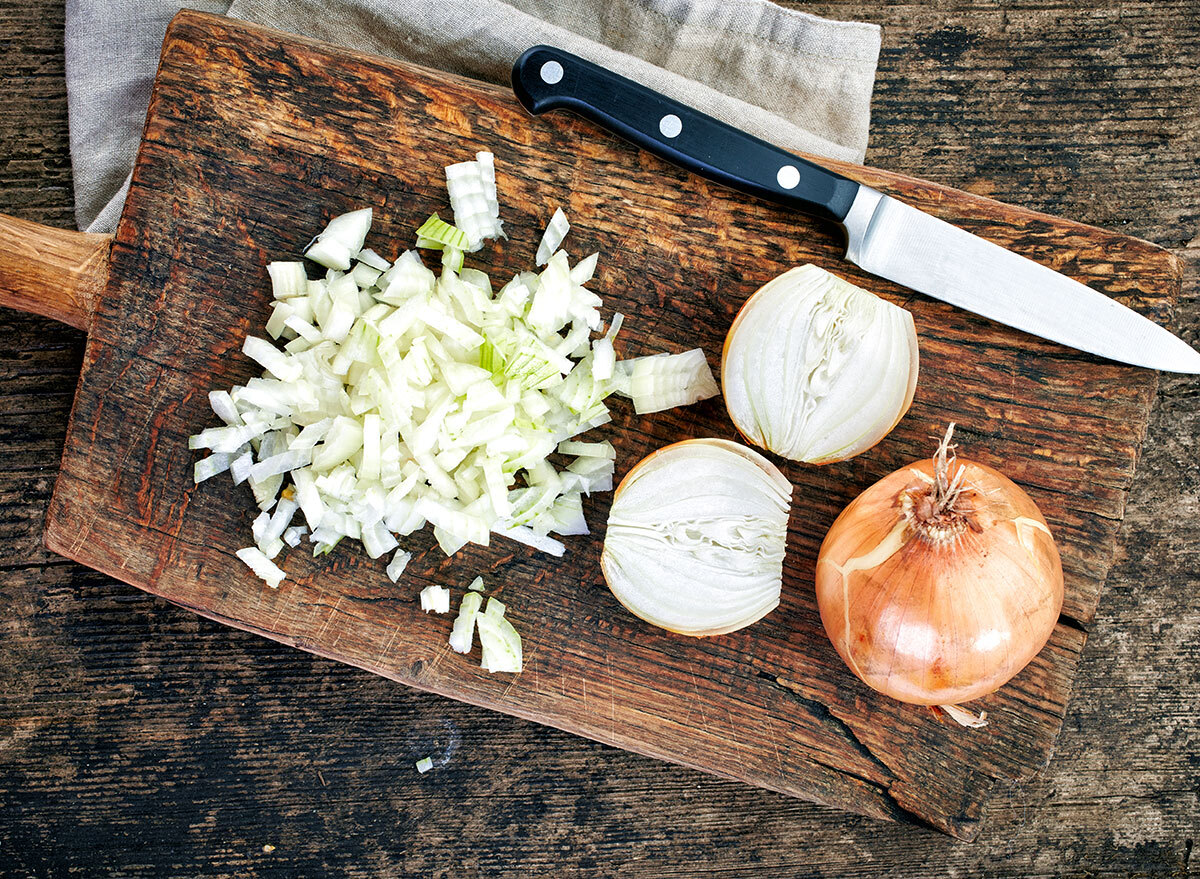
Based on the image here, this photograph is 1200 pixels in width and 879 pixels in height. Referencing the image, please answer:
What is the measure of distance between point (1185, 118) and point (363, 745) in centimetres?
216

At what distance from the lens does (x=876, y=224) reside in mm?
1376

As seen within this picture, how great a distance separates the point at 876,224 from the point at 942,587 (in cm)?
62

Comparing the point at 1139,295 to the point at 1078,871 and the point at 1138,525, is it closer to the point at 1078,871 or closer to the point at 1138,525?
the point at 1138,525

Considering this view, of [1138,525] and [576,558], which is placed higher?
[1138,525]

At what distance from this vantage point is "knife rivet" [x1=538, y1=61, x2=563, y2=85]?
135 centimetres

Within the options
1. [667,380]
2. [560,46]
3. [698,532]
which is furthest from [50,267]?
[698,532]

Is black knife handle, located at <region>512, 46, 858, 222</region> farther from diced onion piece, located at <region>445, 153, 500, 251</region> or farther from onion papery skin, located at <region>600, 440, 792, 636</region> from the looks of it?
onion papery skin, located at <region>600, 440, 792, 636</region>

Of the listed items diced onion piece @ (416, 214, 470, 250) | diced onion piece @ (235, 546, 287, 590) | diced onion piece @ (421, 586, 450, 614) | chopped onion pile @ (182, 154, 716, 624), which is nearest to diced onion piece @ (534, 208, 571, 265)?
chopped onion pile @ (182, 154, 716, 624)

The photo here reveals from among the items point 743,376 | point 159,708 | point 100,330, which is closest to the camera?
point 743,376

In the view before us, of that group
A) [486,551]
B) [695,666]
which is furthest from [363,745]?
[695,666]

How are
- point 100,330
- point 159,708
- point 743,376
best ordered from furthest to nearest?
1. point 159,708
2. point 100,330
3. point 743,376

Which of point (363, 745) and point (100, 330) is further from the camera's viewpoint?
point (363, 745)

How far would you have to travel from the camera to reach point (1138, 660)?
171 cm

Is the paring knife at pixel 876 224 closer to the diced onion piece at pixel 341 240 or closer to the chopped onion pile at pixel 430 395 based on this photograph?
the chopped onion pile at pixel 430 395
